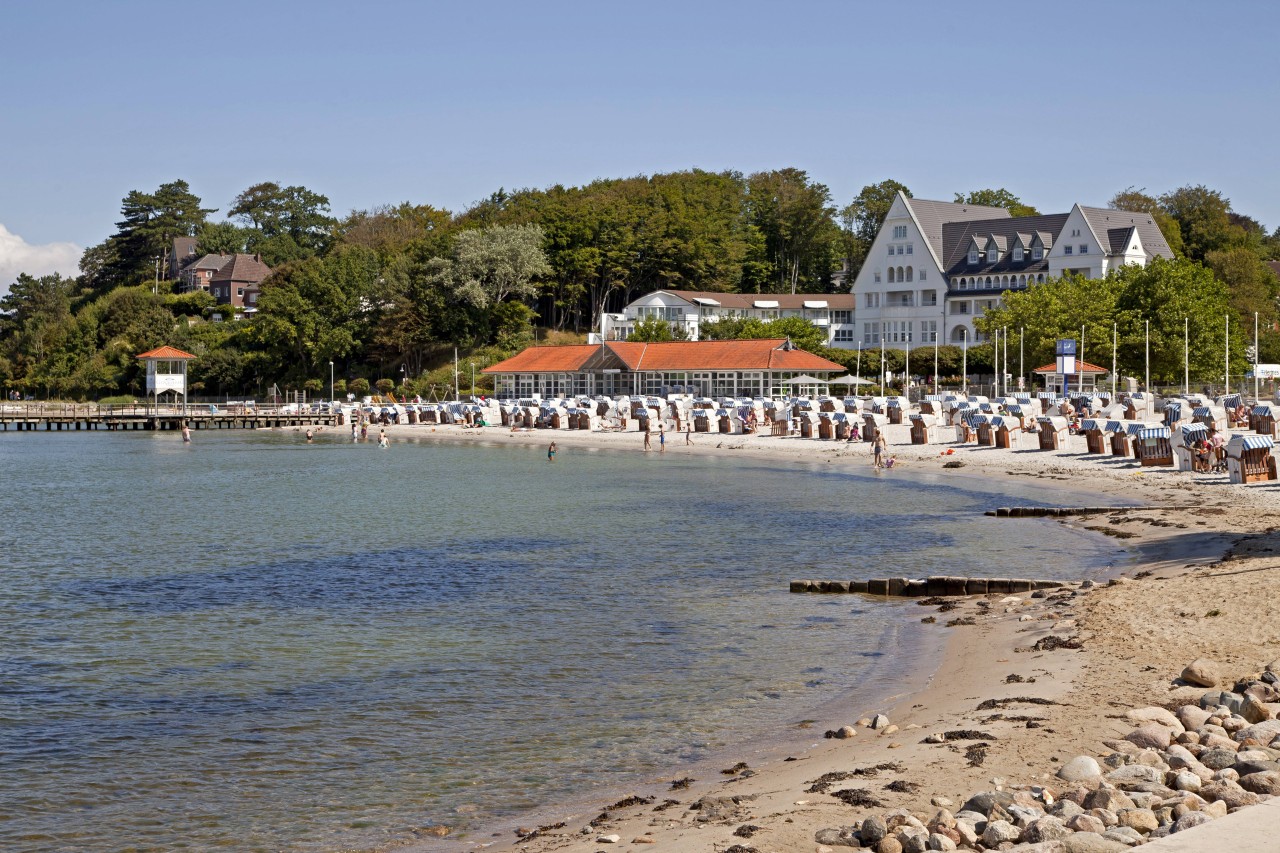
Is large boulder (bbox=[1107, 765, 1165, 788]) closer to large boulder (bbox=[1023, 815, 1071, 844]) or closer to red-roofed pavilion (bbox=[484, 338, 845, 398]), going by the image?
large boulder (bbox=[1023, 815, 1071, 844])

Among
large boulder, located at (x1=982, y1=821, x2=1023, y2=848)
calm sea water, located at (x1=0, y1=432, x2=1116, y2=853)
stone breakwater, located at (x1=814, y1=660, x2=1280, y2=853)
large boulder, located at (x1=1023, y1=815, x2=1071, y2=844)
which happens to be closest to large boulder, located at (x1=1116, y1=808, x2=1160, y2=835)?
stone breakwater, located at (x1=814, y1=660, x2=1280, y2=853)

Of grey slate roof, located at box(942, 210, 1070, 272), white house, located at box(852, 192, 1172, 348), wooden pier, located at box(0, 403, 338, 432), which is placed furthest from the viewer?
grey slate roof, located at box(942, 210, 1070, 272)

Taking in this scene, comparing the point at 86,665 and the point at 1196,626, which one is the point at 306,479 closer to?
the point at 86,665

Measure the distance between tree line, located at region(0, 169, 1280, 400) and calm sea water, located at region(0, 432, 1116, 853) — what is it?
5784 cm

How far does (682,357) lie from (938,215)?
119 ft

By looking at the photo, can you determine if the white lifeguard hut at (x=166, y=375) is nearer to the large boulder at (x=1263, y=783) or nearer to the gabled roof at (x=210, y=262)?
the gabled roof at (x=210, y=262)

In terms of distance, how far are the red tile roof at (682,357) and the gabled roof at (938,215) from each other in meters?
26.3

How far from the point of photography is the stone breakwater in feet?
22.3

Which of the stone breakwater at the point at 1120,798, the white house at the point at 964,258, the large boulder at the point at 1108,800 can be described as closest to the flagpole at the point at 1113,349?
the white house at the point at 964,258

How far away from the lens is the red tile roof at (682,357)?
75.1 meters

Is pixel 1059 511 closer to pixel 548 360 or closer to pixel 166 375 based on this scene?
pixel 548 360

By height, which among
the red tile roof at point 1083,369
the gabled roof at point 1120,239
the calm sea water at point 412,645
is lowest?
the calm sea water at point 412,645

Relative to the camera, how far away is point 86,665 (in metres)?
15.0

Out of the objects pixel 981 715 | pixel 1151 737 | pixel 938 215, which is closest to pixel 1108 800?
pixel 1151 737
